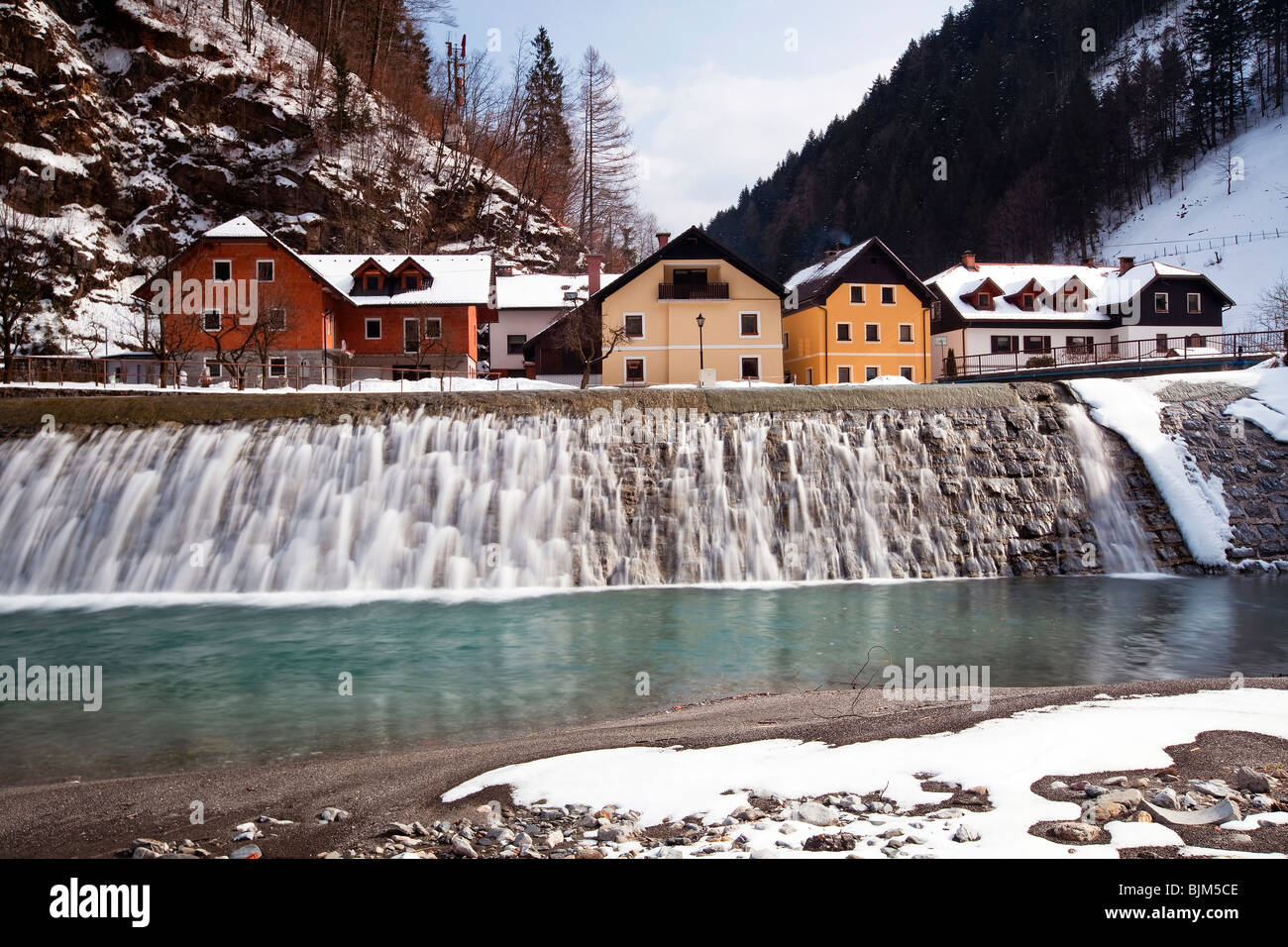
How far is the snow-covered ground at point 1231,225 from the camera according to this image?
67875 mm

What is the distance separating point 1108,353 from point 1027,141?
5508 cm

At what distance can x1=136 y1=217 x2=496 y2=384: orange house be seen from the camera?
41.8 meters

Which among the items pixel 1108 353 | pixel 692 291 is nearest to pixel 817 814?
pixel 692 291

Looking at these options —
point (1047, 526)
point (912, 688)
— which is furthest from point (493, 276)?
point (912, 688)

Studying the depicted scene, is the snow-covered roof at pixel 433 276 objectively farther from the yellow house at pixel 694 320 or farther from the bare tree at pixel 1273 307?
the bare tree at pixel 1273 307

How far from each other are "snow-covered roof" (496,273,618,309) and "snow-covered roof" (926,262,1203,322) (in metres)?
24.7

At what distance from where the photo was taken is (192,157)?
55438mm

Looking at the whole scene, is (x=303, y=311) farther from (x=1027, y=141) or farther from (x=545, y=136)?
(x=1027, y=141)

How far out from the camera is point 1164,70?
323ft

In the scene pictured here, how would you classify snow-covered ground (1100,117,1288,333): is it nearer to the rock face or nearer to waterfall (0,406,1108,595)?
the rock face
